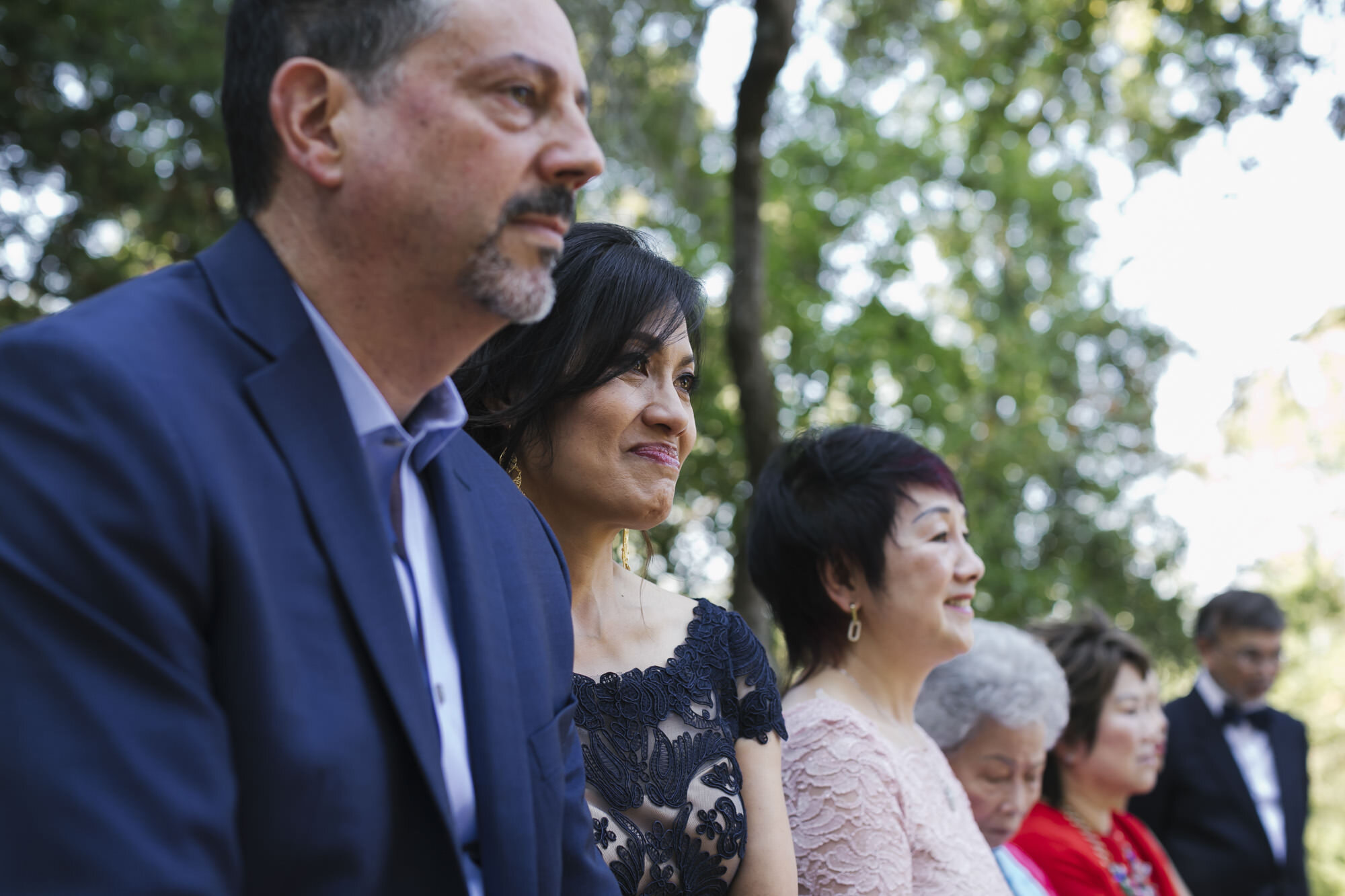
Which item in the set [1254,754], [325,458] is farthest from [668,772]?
[1254,754]

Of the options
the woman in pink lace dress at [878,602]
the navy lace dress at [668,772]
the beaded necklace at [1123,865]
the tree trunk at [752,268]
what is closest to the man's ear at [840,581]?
the woman in pink lace dress at [878,602]

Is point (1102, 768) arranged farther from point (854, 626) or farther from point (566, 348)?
point (566, 348)

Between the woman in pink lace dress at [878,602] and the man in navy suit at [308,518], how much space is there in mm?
1573

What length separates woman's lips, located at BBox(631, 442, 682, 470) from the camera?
2.58 metres

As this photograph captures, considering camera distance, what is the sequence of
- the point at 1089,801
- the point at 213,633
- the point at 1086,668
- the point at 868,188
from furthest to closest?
the point at 868,188 → the point at 1086,668 → the point at 1089,801 → the point at 213,633

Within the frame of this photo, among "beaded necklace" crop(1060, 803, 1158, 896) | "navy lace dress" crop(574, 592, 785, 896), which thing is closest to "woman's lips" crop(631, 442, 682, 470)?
"navy lace dress" crop(574, 592, 785, 896)

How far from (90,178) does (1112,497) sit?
11.6 metres

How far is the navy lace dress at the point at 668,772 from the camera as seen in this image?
7.66ft

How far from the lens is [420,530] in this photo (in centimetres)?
163

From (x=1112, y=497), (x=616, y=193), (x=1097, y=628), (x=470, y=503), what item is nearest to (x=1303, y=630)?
(x=1112, y=497)

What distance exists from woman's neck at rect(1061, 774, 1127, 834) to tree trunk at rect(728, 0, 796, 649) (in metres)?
2.71

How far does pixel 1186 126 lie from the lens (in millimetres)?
6898

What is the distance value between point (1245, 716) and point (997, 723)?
345cm

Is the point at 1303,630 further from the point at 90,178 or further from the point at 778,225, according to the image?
the point at 90,178
